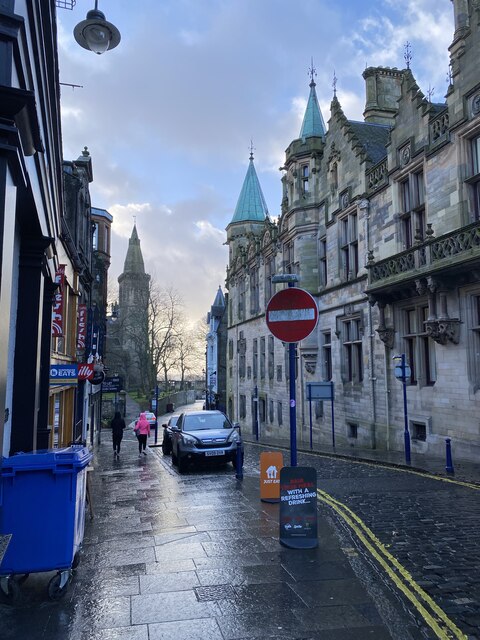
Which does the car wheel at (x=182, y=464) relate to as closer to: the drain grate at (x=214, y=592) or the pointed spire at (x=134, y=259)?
the drain grate at (x=214, y=592)

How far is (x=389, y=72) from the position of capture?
86.6 ft

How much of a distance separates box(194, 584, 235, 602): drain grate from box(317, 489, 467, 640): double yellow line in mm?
1734

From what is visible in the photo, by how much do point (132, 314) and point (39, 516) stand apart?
70.5 m

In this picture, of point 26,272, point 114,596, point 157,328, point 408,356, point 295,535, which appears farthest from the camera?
point 157,328

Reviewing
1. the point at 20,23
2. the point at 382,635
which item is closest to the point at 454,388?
the point at 382,635

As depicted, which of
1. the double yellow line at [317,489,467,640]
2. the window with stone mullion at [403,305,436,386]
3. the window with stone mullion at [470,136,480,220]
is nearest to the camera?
the double yellow line at [317,489,467,640]

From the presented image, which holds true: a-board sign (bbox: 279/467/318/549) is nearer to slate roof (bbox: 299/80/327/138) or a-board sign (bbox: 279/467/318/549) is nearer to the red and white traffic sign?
the red and white traffic sign

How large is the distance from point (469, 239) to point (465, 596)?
10500mm

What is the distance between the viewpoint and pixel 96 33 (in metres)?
7.33

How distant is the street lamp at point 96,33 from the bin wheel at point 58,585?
709 centimetres

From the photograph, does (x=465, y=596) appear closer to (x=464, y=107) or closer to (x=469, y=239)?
(x=469, y=239)

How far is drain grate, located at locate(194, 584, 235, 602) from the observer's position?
4786mm

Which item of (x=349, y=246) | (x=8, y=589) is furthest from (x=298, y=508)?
(x=349, y=246)

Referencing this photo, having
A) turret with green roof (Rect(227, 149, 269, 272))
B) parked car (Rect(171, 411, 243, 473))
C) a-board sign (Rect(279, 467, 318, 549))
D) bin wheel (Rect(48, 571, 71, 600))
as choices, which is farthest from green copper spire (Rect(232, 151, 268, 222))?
bin wheel (Rect(48, 571, 71, 600))
